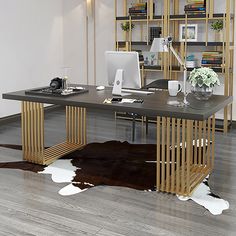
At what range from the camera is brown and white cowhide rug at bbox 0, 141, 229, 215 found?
11.5 ft

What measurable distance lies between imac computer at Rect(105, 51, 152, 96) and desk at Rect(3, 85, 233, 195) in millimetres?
135

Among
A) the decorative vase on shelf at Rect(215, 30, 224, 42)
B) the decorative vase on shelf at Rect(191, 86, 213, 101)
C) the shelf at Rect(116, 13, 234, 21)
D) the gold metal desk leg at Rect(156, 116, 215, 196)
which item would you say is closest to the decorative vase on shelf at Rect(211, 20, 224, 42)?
the decorative vase on shelf at Rect(215, 30, 224, 42)

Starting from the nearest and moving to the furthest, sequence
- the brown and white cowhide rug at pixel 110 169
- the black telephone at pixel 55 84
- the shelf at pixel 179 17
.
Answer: the brown and white cowhide rug at pixel 110 169 → the black telephone at pixel 55 84 → the shelf at pixel 179 17

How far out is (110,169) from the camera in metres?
4.08

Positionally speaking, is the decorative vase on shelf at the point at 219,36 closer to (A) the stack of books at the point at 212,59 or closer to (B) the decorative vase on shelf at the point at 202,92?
(A) the stack of books at the point at 212,59

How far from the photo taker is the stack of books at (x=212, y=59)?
18.3 ft

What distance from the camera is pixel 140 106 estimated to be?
3.50 m

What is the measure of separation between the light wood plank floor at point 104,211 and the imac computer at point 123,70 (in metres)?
1.11

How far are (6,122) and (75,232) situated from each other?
12.6 feet

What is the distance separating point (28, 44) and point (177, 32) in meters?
2.46

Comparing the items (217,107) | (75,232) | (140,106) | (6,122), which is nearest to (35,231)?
(75,232)

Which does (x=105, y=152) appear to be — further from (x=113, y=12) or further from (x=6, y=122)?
(x=113, y=12)

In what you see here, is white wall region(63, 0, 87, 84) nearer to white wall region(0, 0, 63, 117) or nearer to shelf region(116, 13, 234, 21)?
white wall region(0, 0, 63, 117)

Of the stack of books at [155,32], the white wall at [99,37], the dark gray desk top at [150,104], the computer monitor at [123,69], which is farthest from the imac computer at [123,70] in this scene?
the white wall at [99,37]
